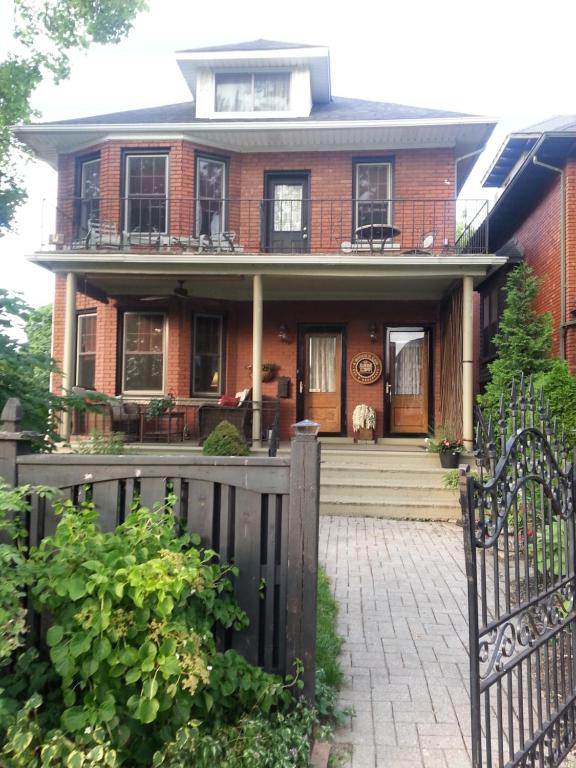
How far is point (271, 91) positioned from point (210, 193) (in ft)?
9.37

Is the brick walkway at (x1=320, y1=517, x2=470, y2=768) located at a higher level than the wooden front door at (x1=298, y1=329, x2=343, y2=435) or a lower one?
lower

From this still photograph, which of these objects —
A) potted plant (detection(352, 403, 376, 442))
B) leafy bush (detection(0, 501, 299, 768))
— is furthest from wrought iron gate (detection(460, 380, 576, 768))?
potted plant (detection(352, 403, 376, 442))

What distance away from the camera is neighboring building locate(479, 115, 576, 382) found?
955cm

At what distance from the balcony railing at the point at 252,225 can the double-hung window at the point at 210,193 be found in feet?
0.07

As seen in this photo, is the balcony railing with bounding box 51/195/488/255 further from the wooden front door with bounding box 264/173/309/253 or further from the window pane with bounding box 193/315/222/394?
the window pane with bounding box 193/315/222/394

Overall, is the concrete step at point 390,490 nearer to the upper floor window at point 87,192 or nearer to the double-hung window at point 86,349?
the double-hung window at point 86,349

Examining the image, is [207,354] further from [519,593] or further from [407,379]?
[519,593]

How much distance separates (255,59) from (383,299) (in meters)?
5.93

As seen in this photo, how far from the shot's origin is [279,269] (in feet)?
33.0

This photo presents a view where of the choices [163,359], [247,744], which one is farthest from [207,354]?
[247,744]

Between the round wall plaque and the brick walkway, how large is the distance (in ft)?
17.2

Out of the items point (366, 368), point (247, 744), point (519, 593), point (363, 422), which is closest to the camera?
point (247, 744)

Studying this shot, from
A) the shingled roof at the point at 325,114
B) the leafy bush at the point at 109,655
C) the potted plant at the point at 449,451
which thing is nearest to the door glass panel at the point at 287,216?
the shingled roof at the point at 325,114

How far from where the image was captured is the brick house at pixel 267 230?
1120 cm
